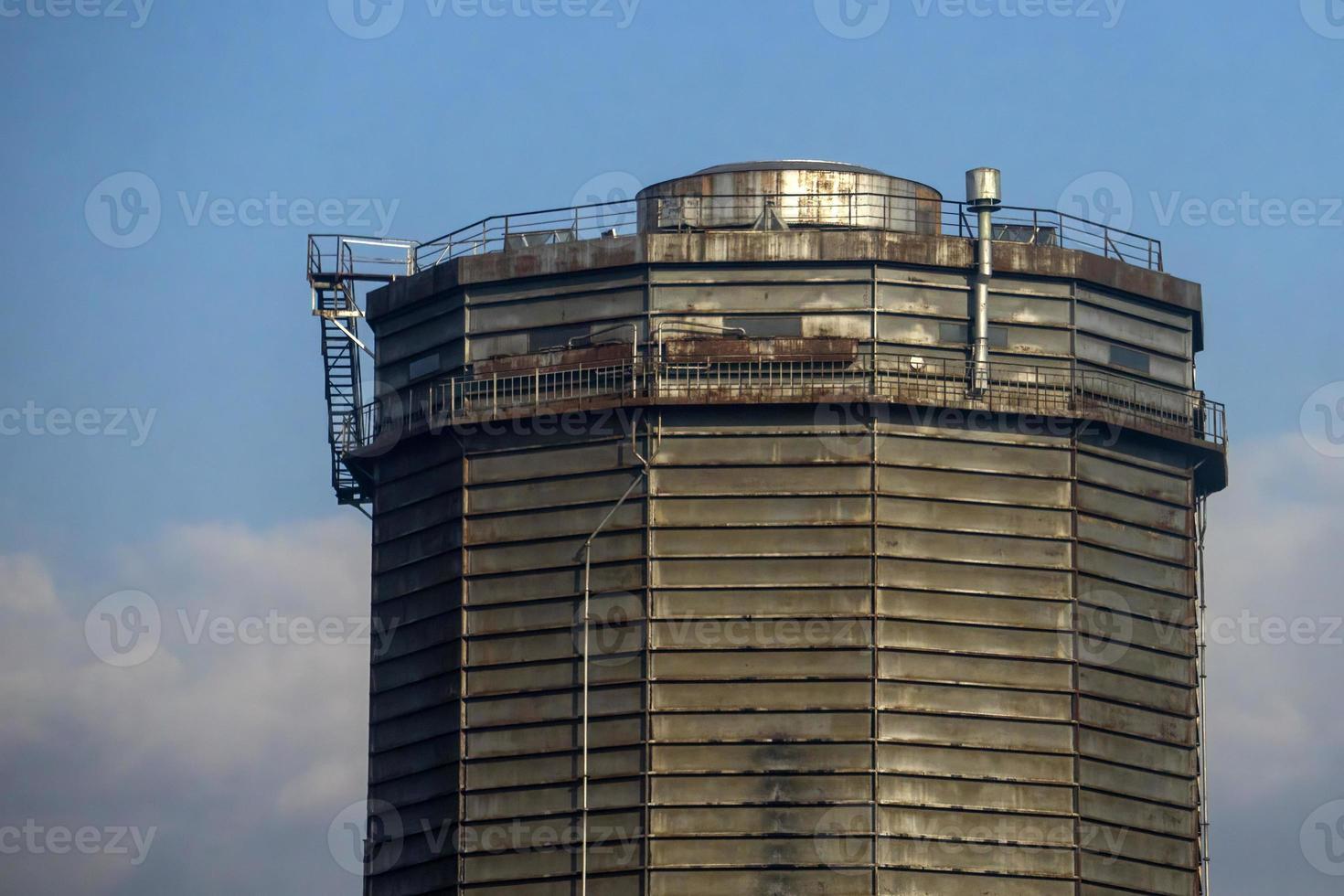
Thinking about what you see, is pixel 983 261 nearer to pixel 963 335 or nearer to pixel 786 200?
pixel 963 335

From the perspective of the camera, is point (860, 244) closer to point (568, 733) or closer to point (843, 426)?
point (843, 426)

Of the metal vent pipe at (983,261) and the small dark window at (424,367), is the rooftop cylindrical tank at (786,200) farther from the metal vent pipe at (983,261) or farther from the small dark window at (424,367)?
the small dark window at (424,367)

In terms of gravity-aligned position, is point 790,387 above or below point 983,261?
below

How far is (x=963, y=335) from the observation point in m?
53.5

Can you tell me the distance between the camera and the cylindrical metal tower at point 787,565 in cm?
5009

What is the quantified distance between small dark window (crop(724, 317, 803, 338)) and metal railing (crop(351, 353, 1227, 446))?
0.84 metres

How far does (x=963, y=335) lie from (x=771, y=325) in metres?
3.98

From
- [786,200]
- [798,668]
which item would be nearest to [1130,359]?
[786,200]

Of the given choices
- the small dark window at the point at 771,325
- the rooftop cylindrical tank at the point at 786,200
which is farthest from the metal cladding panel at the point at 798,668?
the rooftop cylindrical tank at the point at 786,200

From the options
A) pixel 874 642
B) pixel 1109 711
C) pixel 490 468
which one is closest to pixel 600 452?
pixel 490 468

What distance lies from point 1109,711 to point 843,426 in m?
7.80

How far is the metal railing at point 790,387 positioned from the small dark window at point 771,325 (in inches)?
33.1

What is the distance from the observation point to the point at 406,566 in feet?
181

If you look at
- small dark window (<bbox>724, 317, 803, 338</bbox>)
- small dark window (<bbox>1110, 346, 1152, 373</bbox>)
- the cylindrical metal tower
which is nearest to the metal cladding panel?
the cylindrical metal tower
